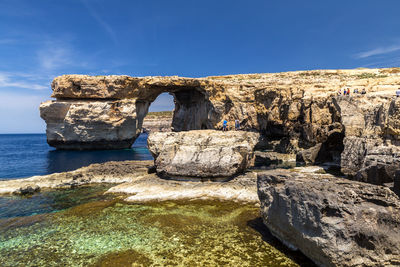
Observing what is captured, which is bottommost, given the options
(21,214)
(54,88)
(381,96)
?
(21,214)

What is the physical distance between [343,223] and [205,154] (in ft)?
35.5

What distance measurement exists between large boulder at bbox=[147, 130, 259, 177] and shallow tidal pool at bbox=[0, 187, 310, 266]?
342cm

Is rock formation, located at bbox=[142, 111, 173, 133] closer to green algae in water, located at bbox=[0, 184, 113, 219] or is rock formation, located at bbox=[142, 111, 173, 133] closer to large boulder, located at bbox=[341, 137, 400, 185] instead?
green algae in water, located at bbox=[0, 184, 113, 219]

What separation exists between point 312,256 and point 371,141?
48.8 feet

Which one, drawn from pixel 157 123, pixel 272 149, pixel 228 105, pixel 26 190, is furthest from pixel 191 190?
pixel 157 123

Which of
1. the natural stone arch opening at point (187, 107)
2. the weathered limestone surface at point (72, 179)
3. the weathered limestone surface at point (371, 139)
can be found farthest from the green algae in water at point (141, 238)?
the natural stone arch opening at point (187, 107)

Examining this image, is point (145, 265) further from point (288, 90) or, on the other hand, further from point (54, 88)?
point (54, 88)

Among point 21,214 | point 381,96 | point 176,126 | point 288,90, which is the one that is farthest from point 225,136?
point 176,126

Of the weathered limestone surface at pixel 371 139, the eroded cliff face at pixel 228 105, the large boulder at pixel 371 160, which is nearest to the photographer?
the large boulder at pixel 371 160

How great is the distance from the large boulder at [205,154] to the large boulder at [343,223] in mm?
8436

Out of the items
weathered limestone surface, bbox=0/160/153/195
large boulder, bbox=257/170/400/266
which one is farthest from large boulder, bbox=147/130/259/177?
large boulder, bbox=257/170/400/266

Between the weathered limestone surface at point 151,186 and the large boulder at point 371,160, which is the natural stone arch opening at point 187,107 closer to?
the weathered limestone surface at point 151,186

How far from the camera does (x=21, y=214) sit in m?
12.7

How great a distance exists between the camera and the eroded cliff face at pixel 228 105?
29.9 metres
